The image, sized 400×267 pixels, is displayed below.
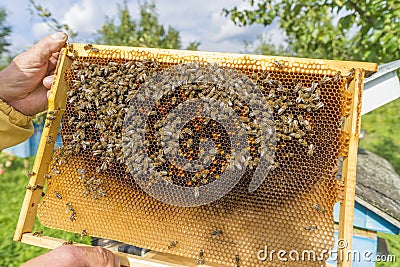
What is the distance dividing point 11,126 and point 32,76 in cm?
58

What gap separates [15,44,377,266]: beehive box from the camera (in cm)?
218

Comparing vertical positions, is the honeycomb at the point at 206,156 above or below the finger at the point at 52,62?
below

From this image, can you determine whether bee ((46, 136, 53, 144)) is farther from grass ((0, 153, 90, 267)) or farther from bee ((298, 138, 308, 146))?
grass ((0, 153, 90, 267))

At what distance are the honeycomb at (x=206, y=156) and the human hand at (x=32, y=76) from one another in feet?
1.88

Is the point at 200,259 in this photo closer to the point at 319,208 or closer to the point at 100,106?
the point at 319,208

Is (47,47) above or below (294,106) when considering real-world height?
above

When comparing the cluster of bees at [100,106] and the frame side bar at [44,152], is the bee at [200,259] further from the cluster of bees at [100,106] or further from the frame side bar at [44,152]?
the frame side bar at [44,152]

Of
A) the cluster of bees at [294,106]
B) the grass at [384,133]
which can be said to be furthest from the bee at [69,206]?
the grass at [384,133]

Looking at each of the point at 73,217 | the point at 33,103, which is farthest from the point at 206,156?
the point at 33,103

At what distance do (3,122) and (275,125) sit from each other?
2.70 m

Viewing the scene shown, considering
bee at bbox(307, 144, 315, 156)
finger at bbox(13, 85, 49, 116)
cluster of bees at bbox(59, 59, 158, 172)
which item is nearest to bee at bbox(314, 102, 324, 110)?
bee at bbox(307, 144, 315, 156)

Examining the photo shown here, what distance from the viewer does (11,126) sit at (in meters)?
3.19

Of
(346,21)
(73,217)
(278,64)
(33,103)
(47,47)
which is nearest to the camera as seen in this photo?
(278,64)

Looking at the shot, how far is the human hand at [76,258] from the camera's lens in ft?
6.27
